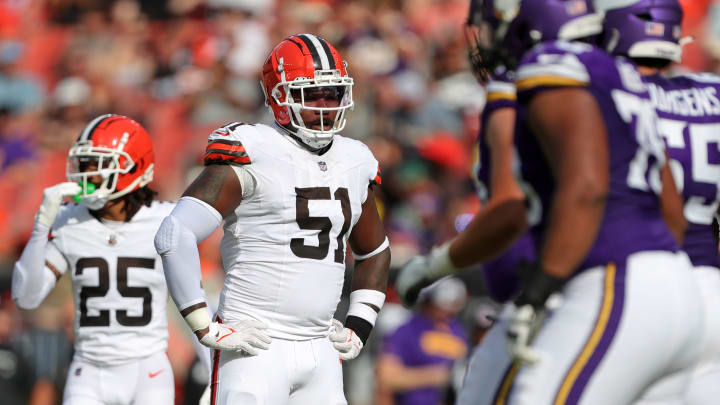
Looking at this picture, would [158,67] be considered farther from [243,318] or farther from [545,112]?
[545,112]

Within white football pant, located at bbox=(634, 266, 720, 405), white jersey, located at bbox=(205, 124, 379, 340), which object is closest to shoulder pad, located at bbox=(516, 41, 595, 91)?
white football pant, located at bbox=(634, 266, 720, 405)

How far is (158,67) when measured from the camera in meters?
12.3

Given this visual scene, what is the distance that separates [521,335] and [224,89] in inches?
323

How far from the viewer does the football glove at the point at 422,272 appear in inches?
142

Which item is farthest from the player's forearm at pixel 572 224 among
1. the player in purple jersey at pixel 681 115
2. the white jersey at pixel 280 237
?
the white jersey at pixel 280 237

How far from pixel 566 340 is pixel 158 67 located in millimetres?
9899

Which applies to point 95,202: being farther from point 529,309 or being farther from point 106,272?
point 529,309

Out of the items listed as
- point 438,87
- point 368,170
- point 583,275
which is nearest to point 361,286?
point 368,170

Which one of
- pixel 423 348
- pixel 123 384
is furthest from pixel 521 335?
pixel 423 348

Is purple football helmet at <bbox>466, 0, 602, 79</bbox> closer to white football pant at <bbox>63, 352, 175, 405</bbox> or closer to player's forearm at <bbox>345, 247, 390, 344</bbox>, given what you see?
player's forearm at <bbox>345, 247, 390, 344</bbox>

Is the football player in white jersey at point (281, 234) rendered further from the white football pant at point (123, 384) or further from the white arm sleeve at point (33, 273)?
the white arm sleeve at point (33, 273)

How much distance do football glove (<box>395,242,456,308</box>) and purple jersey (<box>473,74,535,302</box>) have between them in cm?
22

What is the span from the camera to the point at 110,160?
5234mm

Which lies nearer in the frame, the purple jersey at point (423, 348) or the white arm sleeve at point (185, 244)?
the white arm sleeve at point (185, 244)
